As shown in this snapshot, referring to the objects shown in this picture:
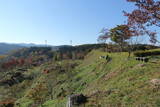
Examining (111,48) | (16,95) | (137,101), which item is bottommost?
(16,95)

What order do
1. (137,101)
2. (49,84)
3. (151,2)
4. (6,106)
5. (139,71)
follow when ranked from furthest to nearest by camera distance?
(49,84)
(6,106)
(139,71)
(137,101)
(151,2)

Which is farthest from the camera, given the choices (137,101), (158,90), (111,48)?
(111,48)

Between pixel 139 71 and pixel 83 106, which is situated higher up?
pixel 139 71

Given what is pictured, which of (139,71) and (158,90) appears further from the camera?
(139,71)

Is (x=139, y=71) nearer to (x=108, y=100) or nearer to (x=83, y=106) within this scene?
(x=108, y=100)

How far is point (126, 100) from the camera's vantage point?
7496 mm

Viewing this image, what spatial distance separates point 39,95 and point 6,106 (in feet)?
16.1

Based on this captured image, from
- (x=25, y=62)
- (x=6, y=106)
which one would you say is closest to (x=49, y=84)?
(x=6, y=106)

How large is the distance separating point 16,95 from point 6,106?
7.89 m

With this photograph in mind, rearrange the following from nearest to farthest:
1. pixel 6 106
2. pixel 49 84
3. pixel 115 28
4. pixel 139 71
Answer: pixel 139 71, pixel 6 106, pixel 49 84, pixel 115 28

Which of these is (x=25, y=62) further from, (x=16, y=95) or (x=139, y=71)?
(x=139, y=71)

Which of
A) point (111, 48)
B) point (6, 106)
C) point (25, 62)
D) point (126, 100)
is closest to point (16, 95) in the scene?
point (6, 106)

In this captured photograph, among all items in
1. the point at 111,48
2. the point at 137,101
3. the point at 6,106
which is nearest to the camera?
the point at 137,101

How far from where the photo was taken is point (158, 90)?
771cm
